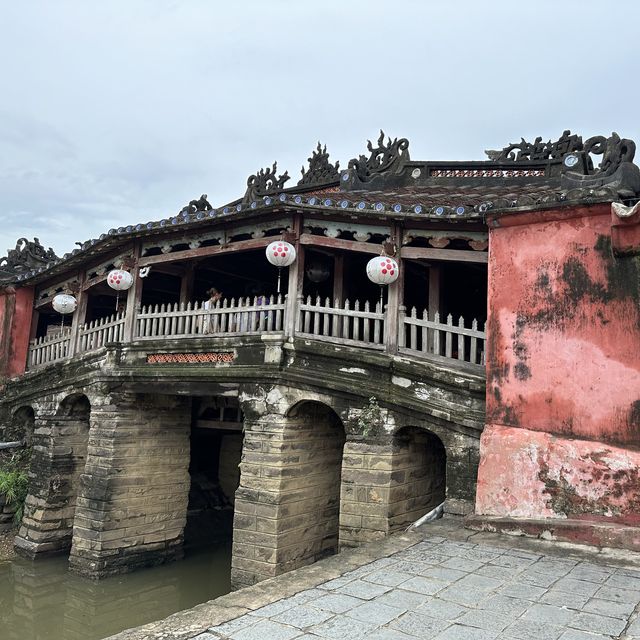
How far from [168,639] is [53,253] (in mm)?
15135

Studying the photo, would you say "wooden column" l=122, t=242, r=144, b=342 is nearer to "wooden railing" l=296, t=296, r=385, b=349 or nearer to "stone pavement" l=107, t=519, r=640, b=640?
"wooden railing" l=296, t=296, r=385, b=349

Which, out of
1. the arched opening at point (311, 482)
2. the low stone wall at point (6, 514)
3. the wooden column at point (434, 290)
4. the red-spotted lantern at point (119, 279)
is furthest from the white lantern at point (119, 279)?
the low stone wall at point (6, 514)

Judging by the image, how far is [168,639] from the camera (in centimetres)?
367

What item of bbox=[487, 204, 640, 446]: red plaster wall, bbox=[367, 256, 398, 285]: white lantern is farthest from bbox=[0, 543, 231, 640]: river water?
bbox=[487, 204, 640, 446]: red plaster wall

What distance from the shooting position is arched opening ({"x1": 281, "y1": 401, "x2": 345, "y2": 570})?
28.3 ft

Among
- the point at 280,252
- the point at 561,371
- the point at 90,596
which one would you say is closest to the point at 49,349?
the point at 90,596

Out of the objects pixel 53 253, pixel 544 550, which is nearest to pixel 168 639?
pixel 544 550

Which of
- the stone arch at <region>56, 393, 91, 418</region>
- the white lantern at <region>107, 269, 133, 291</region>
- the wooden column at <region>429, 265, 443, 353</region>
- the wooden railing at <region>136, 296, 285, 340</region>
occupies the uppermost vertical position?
the white lantern at <region>107, 269, 133, 291</region>

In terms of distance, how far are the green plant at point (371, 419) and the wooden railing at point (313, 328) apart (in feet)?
2.76

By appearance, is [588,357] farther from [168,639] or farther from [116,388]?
[116,388]

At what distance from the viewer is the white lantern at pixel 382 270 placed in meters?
8.08

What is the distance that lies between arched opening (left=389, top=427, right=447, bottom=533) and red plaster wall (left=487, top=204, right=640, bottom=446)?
4.90ft

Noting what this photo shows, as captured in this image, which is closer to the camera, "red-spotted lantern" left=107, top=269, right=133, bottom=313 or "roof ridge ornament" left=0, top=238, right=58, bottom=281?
"red-spotted lantern" left=107, top=269, right=133, bottom=313

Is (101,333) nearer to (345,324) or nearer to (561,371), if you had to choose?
(345,324)
